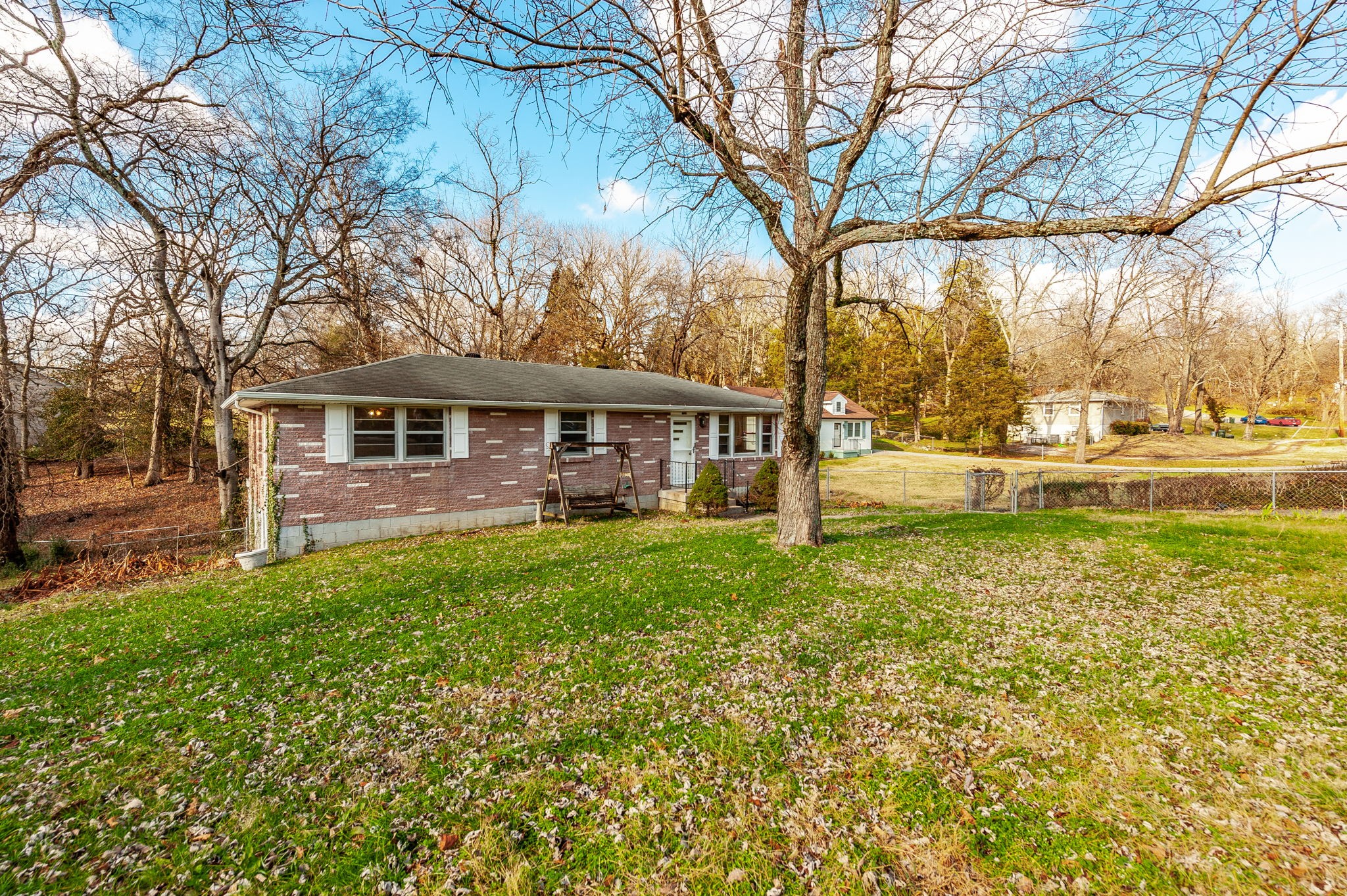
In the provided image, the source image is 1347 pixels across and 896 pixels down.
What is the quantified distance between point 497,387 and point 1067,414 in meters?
48.9

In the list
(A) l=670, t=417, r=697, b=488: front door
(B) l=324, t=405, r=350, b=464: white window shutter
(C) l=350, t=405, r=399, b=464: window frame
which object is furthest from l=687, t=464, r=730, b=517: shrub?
(B) l=324, t=405, r=350, b=464: white window shutter

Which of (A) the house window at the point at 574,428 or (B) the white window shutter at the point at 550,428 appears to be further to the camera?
(A) the house window at the point at 574,428

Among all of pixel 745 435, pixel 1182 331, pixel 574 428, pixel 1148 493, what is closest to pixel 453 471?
pixel 574 428

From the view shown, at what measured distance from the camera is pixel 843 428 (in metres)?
34.8

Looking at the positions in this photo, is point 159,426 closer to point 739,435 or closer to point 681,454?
point 681,454

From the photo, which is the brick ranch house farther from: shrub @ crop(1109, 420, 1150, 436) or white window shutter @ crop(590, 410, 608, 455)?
shrub @ crop(1109, 420, 1150, 436)

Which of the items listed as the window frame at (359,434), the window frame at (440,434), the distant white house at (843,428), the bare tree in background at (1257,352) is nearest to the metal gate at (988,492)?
the window frame at (440,434)

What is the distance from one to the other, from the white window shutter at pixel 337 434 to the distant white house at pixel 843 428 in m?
24.9

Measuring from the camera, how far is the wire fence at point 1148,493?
39.0ft

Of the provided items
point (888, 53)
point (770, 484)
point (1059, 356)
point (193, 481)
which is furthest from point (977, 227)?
point (1059, 356)

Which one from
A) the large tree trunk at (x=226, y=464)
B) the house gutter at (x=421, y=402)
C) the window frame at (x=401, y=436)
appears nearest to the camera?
the house gutter at (x=421, y=402)

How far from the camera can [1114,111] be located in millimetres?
5176

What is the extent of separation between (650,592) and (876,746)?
342 cm

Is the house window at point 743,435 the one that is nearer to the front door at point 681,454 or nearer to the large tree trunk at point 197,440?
the front door at point 681,454
